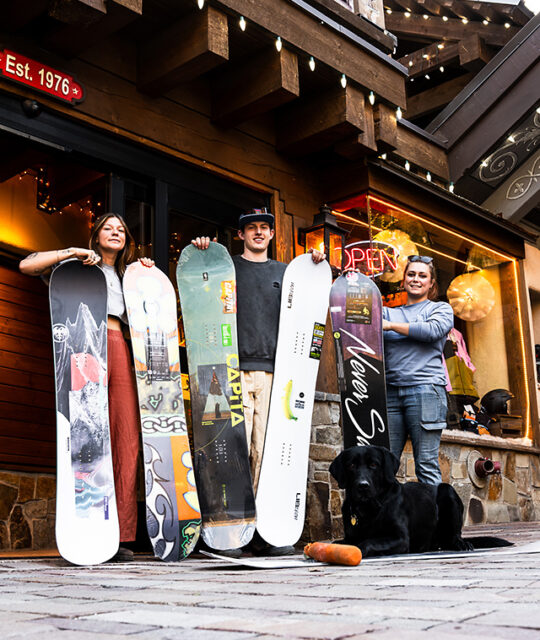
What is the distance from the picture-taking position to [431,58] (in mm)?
8375

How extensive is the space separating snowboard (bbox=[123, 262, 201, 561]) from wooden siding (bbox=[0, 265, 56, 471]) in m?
2.43

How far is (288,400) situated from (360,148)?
2.38 meters

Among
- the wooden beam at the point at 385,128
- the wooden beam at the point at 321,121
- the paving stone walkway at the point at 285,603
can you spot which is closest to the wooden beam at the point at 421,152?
the wooden beam at the point at 385,128

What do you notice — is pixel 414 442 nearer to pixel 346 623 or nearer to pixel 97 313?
pixel 97 313

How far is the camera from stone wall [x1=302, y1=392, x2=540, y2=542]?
4188 mm

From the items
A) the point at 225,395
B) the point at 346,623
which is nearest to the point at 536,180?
the point at 225,395

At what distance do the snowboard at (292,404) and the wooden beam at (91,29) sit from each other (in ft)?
5.06

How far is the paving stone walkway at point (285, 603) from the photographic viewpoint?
1153 millimetres

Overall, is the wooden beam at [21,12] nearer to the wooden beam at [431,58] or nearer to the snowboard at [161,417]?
the snowboard at [161,417]

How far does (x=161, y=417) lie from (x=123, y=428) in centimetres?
18

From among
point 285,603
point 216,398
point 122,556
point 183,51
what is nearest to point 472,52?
point 183,51

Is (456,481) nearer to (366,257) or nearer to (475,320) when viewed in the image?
(366,257)

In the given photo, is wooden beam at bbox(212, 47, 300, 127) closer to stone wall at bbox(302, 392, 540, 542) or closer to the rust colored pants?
stone wall at bbox(302, 392, 540, 542)

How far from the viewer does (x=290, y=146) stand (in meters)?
5.40
